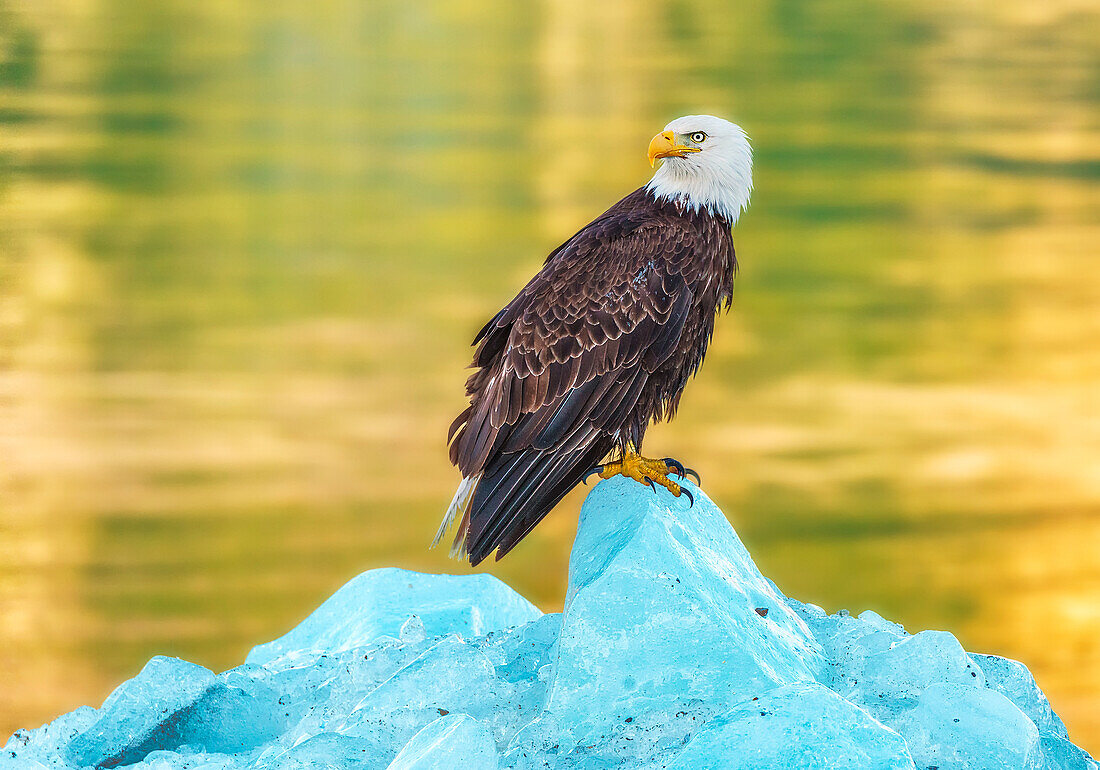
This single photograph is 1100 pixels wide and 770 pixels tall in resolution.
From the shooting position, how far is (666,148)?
6.92 m

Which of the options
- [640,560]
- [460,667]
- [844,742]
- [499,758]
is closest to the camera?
[844,742]

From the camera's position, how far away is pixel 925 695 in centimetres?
602

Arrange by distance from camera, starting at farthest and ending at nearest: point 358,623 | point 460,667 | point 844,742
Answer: point 358,623, point 460,667, point 844,742

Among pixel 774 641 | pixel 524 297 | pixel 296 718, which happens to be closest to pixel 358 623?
pixel 296 718

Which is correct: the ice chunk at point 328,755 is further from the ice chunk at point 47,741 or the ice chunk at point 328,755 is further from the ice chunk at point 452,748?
the ice chunk at point 47,741

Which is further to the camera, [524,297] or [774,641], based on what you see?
[524,297]

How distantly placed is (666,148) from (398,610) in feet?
12.9

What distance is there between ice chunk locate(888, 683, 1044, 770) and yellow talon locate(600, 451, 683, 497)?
68.6 inches

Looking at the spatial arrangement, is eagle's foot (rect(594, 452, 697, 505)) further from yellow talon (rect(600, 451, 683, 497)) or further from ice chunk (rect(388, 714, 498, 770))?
ice chunk (rect(388, 714, 498, 770))

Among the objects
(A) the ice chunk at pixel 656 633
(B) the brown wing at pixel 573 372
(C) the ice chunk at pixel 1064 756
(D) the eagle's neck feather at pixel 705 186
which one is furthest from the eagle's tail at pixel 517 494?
(C) the ice chunk at pixel 1064 756

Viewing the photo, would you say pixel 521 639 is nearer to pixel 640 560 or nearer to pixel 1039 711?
pixel 640 560

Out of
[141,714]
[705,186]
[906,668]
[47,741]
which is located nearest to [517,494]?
[705,186]

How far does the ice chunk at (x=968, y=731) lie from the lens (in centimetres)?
578

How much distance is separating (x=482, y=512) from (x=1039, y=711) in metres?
3.58
